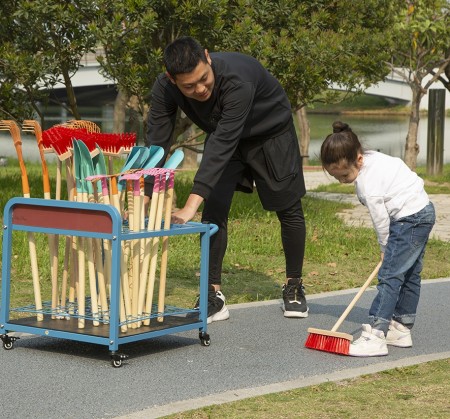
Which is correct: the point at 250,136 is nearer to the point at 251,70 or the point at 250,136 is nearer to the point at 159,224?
the point at 251,70

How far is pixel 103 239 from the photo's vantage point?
202 inches

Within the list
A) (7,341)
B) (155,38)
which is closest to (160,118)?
(7,341)

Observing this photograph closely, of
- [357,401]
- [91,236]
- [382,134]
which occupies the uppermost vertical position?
[91,236]

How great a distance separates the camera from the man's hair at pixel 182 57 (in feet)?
17.1

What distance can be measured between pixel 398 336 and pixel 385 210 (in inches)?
31.1

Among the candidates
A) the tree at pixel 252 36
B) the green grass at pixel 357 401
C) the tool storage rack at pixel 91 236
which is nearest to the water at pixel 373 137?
the tree at pixel 252 36

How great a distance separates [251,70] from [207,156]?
61cm

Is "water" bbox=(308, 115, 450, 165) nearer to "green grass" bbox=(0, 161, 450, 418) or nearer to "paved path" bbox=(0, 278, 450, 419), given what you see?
"green grass" bbox=(0, 161, 450, 418)

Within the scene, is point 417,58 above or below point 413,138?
above

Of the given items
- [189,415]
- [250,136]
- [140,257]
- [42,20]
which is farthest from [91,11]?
[189,415]

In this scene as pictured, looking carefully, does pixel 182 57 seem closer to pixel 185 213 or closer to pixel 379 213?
pixel 185 213

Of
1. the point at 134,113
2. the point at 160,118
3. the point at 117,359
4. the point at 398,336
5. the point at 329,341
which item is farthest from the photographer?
the point at 134,113

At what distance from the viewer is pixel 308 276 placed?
8125 mm

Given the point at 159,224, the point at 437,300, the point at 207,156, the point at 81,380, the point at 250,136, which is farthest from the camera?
the point at 437,300
